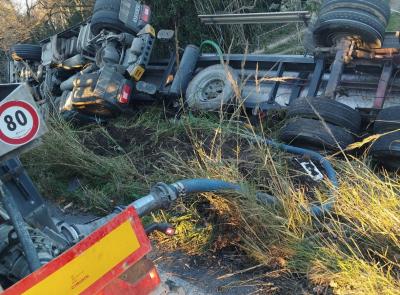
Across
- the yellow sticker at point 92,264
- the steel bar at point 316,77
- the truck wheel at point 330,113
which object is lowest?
the yellow sticker at point 92,264

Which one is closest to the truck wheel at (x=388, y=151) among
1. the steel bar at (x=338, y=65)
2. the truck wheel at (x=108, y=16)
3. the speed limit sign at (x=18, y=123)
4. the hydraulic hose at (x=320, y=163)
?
the hydraulic hose at (x=320, y=163)

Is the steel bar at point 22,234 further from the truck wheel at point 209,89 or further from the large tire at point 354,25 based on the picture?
the large tire at point 354,25

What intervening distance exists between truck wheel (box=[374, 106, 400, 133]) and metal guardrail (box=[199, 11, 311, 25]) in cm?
173

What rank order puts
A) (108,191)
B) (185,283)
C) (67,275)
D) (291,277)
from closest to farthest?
(67,275), (291,277), (185,283), (108,191)

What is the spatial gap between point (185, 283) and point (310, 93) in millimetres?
2346

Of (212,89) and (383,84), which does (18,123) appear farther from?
(212,89)

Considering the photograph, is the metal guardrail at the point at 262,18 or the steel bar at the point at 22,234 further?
the metal guardrail at the point at 262,18

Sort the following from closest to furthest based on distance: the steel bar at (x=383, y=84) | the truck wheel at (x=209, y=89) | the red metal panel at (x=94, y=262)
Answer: the red metal panel at (x=94, y=262) → the steel bar at (x=383, y=84) → the truck wheel at (x=209, y=89)

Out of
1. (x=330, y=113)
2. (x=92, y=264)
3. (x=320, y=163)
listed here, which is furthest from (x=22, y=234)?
(x=330, y=113)

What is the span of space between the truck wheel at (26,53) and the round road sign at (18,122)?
5938 millimetres

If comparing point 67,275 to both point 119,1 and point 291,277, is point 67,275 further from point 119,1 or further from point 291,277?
point 119,1

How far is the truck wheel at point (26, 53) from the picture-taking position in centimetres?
743

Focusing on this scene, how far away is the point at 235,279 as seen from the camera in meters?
2.93

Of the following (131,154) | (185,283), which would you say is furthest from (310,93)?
(185,283)
